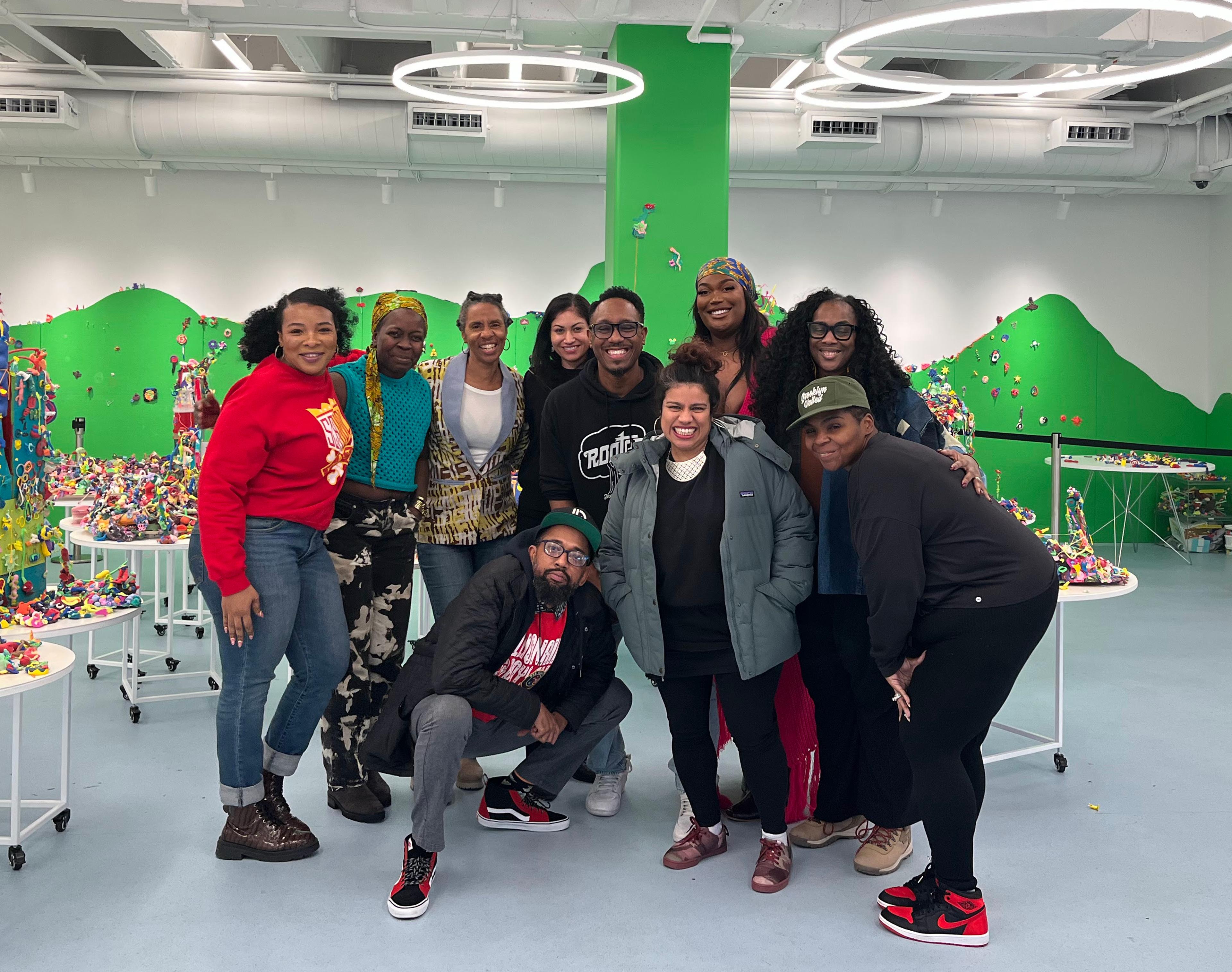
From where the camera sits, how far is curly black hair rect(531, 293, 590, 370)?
3.61 m

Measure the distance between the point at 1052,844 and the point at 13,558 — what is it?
409 cm

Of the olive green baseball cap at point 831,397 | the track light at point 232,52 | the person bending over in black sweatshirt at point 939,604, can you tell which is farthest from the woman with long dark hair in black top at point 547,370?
the track light at point 232,52

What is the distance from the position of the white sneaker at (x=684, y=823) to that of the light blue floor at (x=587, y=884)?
0.08 m

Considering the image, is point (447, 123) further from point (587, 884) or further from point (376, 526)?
point (587, 884)

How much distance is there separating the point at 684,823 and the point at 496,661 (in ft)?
2.69

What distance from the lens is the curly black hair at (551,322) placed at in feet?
11.9

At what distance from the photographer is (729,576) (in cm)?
283

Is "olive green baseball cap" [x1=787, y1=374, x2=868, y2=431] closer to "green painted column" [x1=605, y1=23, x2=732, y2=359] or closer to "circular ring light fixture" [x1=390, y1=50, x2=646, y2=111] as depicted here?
"circular ring light fixture" [x1=390, y1=50, x2=646, y2=111]

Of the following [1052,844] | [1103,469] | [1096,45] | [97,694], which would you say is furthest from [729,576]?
[1103,469]

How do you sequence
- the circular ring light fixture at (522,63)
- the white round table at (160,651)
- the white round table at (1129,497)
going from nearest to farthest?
the white round table at (160,651) < the circular ring light fixture at (522,63) < the white round table at (1129,497)

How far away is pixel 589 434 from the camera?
331 cm

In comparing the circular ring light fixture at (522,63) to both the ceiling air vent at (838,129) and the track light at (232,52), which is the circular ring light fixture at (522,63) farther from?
the ceiling air vent at (838,129)

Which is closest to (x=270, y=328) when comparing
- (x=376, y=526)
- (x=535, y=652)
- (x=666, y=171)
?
(x=376, y=526)

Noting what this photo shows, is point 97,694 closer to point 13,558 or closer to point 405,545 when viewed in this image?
point 13,558
